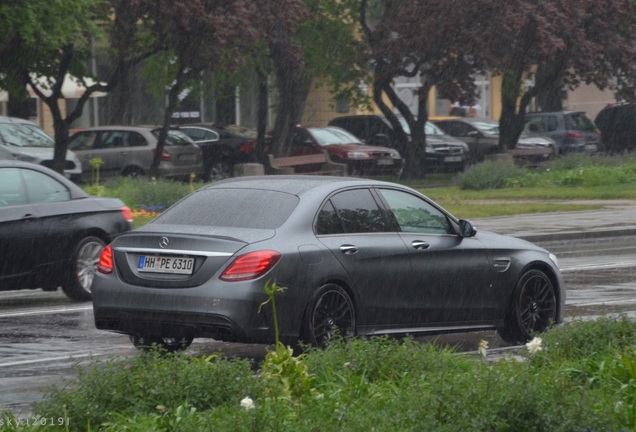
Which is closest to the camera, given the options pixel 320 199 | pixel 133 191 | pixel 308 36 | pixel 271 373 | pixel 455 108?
pixel 271 373

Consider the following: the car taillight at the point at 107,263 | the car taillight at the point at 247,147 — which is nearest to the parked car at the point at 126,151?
the car taillight at the point at 247,147

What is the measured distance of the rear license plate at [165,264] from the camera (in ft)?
32.1

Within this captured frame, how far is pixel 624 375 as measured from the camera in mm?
7531

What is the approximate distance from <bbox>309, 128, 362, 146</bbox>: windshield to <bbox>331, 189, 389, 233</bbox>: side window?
28612mm

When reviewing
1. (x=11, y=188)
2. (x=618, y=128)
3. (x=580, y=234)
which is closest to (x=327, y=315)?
(x=11, y=188)

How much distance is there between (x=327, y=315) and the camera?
10.1m

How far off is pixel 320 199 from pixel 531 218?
15.6 metres

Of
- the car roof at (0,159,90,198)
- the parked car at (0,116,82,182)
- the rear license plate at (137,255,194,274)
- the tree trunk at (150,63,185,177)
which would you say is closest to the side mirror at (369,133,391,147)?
the tree trunk at (150,63,185,177)

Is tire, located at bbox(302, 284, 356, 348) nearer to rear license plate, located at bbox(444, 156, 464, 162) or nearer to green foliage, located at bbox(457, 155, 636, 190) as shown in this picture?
green foliage, located at bbox(457, 155, 636, 190)

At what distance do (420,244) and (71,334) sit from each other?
Result: 318cm

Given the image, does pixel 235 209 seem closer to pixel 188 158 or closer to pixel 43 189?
pixel 43 189

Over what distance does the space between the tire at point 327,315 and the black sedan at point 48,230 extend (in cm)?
487

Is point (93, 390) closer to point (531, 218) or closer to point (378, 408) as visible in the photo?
point (378, 408)

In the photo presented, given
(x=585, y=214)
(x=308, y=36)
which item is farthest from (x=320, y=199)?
(x=308, y=36)
